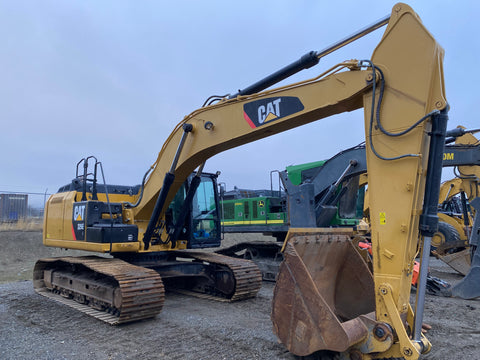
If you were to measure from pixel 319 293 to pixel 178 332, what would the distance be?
7.65ft

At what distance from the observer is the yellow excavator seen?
3.55m

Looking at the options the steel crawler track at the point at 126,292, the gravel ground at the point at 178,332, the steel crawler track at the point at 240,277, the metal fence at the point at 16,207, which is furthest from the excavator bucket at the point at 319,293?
the metal fence at the point at 16,207

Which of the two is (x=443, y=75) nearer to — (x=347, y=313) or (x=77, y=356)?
(x=347, y=313)

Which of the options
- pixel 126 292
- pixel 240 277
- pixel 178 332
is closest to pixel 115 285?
pixel 126 292

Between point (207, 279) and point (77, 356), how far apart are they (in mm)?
3573

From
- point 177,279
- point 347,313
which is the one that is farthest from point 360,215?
point 347,313

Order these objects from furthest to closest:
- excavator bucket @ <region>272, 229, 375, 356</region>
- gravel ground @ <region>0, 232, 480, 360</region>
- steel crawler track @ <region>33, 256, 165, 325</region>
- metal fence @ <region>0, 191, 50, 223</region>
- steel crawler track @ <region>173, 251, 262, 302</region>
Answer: metal fence @ <region>0, 191, 50, 223</region>, steel crawler track @ <region>173, 251, 262, 302</region>, steel crawler track @ <region>33, 256, 165, 325</region>, gravel ground @ <region>0, 232, 480, 360</region>, excavator bucket @ <region>272, 229, 375, 356</region>

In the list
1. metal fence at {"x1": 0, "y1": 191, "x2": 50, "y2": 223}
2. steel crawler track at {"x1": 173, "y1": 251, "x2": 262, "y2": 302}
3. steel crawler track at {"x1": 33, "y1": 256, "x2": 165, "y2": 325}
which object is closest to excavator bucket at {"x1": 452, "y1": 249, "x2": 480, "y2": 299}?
steel crawler track at {"x1": 173, "y1": 251, "x2": 262, "y2": 302}

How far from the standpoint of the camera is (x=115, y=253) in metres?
7.06

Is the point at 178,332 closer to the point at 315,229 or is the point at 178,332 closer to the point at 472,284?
the point at 315,229

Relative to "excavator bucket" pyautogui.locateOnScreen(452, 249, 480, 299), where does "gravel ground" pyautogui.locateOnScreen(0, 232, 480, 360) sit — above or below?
below

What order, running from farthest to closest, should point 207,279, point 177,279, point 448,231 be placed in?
point 448,231
point 177,279
point 207,279

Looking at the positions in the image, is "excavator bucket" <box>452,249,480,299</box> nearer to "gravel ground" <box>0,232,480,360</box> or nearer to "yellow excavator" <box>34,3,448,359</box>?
"gravel ground" <box>0,232,480,360</box>

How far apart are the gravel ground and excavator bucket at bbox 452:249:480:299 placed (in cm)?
20
